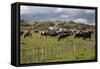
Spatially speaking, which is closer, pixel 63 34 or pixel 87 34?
pixel 63 34

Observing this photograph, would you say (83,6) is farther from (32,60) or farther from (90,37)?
(32,60)

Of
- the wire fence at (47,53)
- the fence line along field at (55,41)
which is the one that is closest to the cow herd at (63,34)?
the fence line along field at (55,41)

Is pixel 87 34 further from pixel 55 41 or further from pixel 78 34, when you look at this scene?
pixel 55 41

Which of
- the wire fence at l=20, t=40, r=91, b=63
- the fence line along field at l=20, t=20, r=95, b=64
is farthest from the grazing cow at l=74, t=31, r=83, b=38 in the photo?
the wire fence at l=20, t=40, r=91, b=63

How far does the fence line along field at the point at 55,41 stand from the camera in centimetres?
330

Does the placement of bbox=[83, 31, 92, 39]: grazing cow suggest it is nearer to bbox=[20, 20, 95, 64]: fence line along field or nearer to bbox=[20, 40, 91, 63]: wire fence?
bbox=[20, 20, 95, 64]: fence line along field

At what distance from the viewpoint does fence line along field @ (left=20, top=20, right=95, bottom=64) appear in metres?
3.30

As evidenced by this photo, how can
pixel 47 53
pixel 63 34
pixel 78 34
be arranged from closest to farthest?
pixel 47 53
pixel 63 34
pixel 78 34

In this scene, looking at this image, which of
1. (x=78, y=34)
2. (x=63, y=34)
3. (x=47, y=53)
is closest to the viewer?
(x=47, y=53)

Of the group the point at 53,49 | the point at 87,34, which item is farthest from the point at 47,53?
the point at 87,34

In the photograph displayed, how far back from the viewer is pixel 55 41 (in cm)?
349

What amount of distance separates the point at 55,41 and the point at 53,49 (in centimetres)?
11

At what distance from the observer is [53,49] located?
137 inches

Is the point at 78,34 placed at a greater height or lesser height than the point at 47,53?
greater
